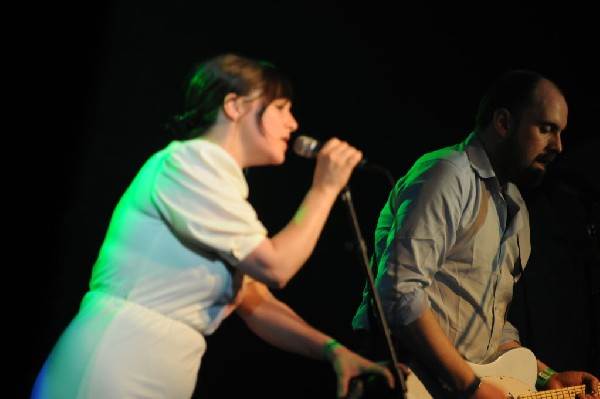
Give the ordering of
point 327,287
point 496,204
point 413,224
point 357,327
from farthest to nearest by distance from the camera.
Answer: point 327,287
point 496,204
point 357,327
point 413,224

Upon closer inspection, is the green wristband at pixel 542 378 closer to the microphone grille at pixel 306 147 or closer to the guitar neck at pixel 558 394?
the guitar neck at pixel 558 394

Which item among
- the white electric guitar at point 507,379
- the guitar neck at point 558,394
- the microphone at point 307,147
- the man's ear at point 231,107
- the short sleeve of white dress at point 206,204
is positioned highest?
the man's ear at point 231,107

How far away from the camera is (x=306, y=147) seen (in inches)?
68.9

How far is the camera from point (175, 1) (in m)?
3.14

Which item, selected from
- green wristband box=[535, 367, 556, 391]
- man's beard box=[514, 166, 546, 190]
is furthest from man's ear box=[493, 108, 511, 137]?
green wristband box=[535, 367, 556, 391]

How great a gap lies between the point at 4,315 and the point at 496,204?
213 cm

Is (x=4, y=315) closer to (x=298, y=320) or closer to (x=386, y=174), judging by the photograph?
(x=298, y=320)

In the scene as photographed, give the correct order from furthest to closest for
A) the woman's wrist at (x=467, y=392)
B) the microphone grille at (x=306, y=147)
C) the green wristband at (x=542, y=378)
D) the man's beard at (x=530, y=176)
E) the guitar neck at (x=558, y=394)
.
Answer: the man's beard at (x=530, y=176) → the green wristband at (x=542, y=378) → the guitar neck at (x=558, y=394) → the woman's wrist at (x=467, y=392) → the microphone grille at (x=306, y=147)

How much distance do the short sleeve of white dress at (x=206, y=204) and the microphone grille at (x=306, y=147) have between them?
0.20 m

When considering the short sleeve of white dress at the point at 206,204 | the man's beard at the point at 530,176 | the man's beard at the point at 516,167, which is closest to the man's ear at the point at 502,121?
the man's beard at the point at 516,167

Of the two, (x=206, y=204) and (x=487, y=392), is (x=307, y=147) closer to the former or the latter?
(x=206, y=204)

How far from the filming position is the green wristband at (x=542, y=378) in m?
2.75

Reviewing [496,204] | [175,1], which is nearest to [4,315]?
[175,1]

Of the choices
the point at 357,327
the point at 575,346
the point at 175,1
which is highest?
the point at 175,1
